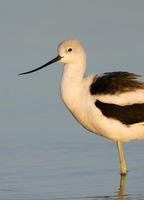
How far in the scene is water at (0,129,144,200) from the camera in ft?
32.6

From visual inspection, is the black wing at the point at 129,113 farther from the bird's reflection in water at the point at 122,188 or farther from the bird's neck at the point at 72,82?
the bird's reflection in water at the point at 122,188

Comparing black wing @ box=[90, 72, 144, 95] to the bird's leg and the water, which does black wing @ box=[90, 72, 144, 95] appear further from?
the water

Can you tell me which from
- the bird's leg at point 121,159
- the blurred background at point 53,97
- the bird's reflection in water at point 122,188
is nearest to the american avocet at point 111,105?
the bird's leg at point 121,159

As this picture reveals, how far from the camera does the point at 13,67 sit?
45.9 ft

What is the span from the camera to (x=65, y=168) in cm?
1080

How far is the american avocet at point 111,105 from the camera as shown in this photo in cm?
1095

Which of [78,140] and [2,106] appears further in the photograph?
[2,106]

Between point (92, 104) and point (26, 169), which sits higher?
point (92, 104)

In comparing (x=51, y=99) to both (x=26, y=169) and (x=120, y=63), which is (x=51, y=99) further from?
(x=26, y=169)

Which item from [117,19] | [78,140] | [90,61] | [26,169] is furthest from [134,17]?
[26,169]

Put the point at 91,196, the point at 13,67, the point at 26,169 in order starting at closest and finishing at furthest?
the point at 91,196, the point at 26,169, the point at 13,67

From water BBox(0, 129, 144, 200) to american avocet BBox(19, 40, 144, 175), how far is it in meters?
0.27

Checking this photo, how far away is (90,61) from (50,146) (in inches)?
116

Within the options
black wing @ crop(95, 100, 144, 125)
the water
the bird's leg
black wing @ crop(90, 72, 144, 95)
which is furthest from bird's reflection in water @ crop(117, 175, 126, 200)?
black wing @ crop(90, 72, 144, 95)
